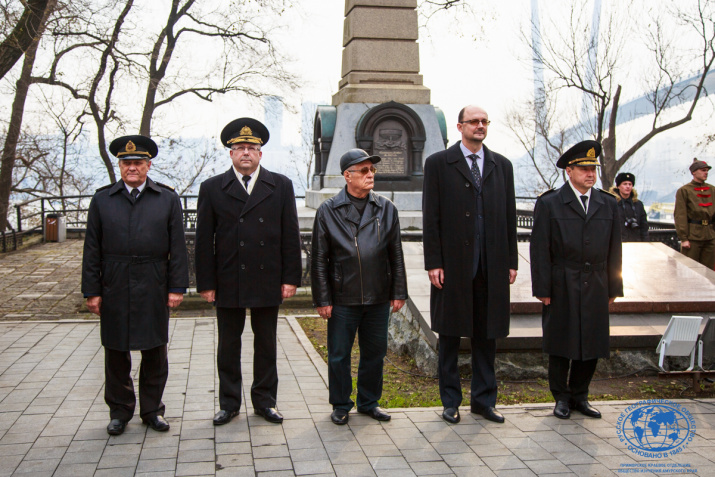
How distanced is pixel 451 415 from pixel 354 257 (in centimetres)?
127

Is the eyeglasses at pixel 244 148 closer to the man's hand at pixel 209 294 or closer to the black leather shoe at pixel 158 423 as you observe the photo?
the man's hand at pixel 209 294

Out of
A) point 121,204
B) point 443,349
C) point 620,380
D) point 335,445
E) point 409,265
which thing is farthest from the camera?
point 409,265

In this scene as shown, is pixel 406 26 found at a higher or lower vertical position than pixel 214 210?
higher

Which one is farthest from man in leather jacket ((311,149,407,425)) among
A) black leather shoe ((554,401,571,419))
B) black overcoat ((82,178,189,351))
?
black leather shoe ((554,401,571,419))

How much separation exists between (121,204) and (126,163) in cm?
27

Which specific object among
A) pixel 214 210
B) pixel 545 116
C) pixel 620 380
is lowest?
pixel 620 380

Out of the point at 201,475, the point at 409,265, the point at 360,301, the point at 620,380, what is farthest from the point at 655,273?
the point at 201,475

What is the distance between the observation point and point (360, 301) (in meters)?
4.88

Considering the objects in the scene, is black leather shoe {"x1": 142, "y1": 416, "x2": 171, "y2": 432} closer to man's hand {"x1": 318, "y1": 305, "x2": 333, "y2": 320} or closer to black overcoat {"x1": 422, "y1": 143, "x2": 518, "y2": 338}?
man's hand {"x1": 318, "y1": 305, "x2": 333, "y2": 320}

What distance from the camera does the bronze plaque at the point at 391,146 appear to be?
13414 mm

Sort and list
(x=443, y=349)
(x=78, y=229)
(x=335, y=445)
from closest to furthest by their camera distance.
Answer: (x=335, y=445) < (x=443, y=349) < (x=78, y=229)

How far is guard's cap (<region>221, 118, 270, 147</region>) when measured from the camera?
4941mm

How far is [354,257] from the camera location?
4887 mm

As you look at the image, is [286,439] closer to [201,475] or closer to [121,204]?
[201,475]
